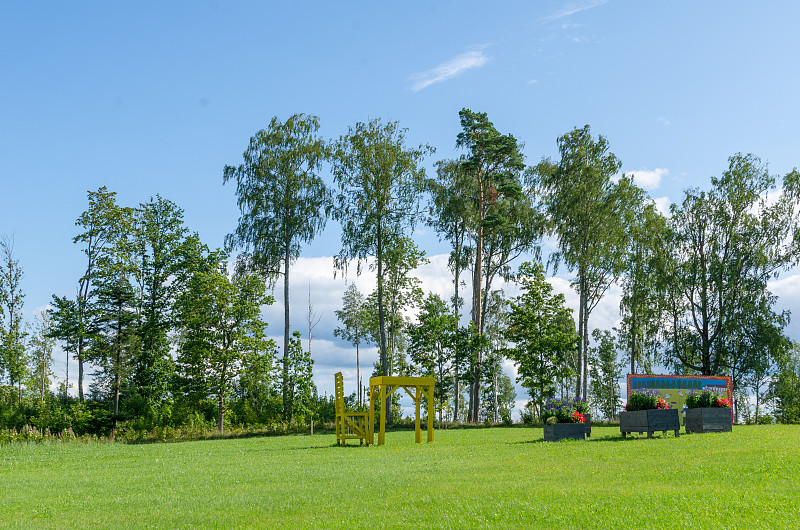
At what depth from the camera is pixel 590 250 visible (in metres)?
36.7

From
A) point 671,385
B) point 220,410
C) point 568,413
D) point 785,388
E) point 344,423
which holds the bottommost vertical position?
point 785,388

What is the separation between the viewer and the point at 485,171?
3869cm

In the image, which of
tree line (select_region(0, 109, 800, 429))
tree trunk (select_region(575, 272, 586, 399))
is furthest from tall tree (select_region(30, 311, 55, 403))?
tree trunk (select_region(575, 272, 586, 399))

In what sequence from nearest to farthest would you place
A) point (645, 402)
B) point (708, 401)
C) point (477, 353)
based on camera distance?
point (645, 402), point (708, 401), point (477, 353)

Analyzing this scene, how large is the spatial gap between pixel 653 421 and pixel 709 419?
1866 mm

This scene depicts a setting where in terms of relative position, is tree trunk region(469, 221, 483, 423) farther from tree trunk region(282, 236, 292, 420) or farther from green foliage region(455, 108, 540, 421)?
tree trunk region(282, 236, 292, 420)

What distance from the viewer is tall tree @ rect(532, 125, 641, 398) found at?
1453 inches

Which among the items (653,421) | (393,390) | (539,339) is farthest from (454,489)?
(539,339)

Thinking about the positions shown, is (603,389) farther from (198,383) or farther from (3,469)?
(3,469)

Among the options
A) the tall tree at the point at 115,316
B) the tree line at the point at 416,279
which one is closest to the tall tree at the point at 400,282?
the tree line at the point at 416,279

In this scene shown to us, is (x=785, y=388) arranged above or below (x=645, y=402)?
below

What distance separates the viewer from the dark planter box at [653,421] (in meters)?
16.9

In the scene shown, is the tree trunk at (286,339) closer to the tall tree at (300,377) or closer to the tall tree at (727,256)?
the tall tree at (300,377)

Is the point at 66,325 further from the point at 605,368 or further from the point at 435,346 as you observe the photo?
the point at 605,368
